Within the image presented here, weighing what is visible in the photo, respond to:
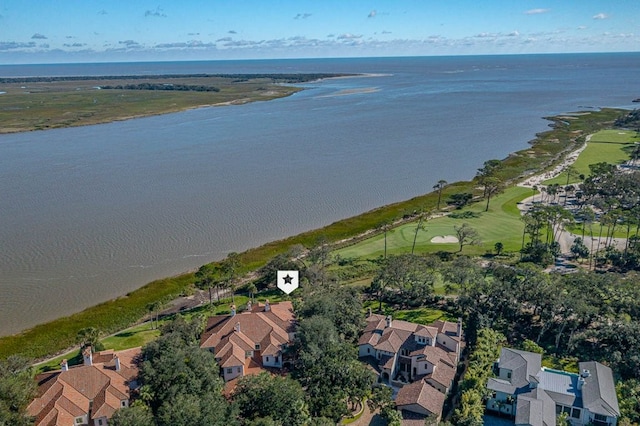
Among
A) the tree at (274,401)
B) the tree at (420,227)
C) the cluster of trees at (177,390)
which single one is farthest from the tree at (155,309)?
the tree at (420,227)

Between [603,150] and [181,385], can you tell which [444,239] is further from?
[603,150]

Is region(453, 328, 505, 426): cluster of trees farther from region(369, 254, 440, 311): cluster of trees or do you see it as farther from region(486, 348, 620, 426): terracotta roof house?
region(369, 254, 440, 311): cluster of trees

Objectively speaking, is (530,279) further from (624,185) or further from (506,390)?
(624,185)

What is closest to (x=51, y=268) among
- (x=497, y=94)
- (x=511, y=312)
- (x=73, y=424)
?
(x=73, y=424)

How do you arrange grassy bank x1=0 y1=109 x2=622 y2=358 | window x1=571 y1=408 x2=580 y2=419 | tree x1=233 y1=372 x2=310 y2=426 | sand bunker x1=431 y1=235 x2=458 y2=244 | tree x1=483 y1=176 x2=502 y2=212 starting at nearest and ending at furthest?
1. tree x1=233 y1=372 x2=310 y2=426
2. window x1=571 y1=408 x2=580 y2=419
3. grassy bank x1=0 y1=109 x2=622 y2=358
4. sand bunker x1=431 y1=235 x2=458 y2=244
5. tree x1=483 y1=176 x2=502 y2=212

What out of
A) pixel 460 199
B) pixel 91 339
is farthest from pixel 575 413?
pixel 460 199

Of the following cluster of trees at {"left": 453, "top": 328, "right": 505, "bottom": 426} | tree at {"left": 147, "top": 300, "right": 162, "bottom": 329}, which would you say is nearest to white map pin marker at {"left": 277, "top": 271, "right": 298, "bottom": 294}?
tree at {"left": 147, "top": 300, "right": 162, "bottom": 329}
